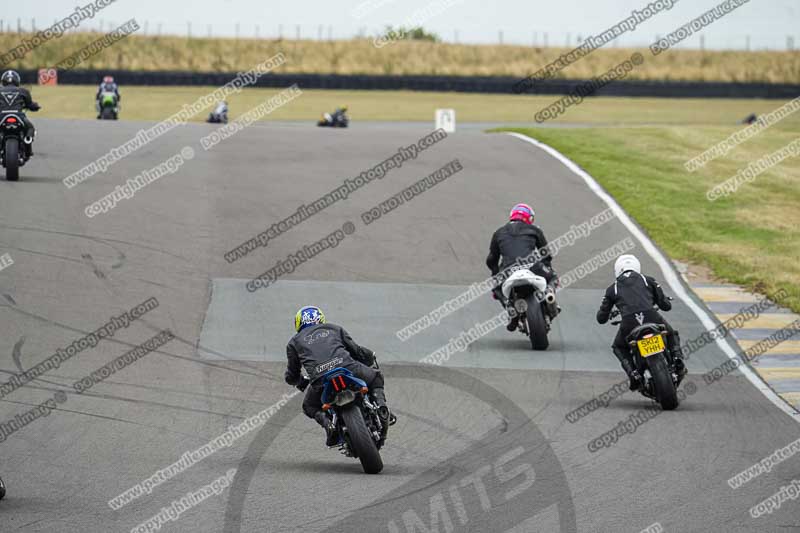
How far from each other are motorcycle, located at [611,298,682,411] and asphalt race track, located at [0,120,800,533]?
0.25 metres

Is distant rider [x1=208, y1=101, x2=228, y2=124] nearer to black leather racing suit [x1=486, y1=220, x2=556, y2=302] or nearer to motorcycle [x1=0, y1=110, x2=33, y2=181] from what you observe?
motorcycle [x1=0, y1=110, x2=33, y2=181]

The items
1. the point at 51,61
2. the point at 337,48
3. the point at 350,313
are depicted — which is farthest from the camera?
the point at 337,48

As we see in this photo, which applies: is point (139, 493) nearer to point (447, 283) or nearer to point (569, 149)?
point (447, 283)

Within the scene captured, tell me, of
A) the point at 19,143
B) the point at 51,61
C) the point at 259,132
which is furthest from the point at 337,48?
the point at 19,143

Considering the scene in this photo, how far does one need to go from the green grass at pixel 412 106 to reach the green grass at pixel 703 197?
16.0m

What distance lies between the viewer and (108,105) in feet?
119

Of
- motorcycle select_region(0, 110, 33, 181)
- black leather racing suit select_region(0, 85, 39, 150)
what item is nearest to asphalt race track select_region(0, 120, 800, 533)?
motorcycle select_region(0, 110, 33, 181)

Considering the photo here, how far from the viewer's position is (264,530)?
8805 millimetres

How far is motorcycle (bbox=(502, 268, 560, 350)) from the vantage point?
15141 mm

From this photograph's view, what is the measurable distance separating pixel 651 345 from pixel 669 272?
282 inches

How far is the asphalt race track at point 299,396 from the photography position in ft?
31.2

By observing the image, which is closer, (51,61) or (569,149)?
(569,149)

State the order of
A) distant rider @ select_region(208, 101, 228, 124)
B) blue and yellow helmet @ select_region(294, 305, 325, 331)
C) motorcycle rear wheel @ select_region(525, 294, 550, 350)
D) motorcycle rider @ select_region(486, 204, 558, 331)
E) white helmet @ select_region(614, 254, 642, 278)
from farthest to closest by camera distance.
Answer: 1. distant rider @ select_region(208, 101, 228, 124)
2. motorcycle rider @ select_region(486, 204, 558, 331)
3. motorcycle rear wheel @ select_region(525, 294, 550, 350)
4. white helmet @ select_region(614, 254, 642, 278)
5. blue and yellow helmet @ select_region(294, 305, 325, 331)

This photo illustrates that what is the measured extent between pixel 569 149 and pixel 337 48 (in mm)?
45068
